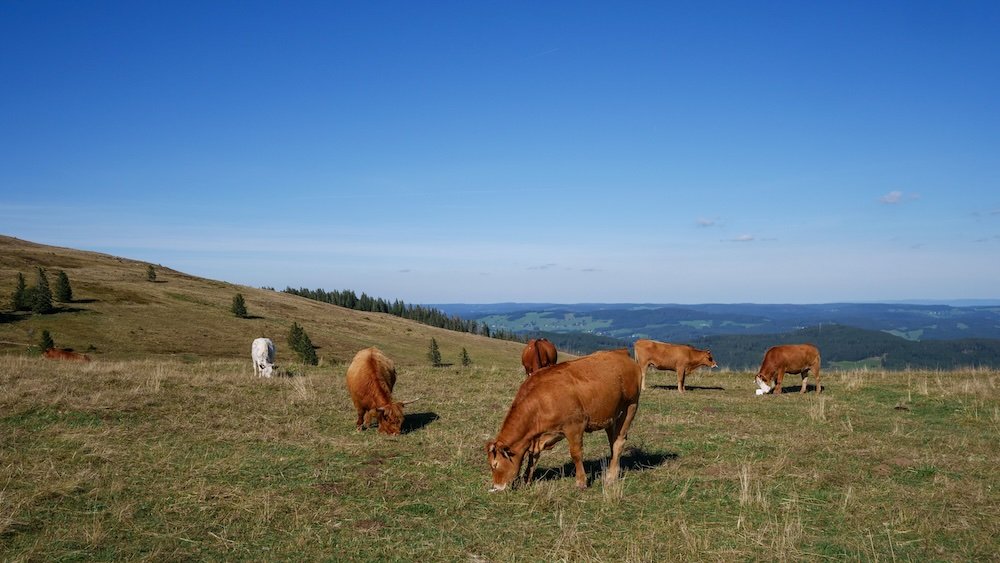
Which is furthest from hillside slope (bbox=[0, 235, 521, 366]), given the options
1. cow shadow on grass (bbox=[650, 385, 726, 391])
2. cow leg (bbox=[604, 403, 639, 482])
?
cow leg (bbox=[604, 403, 639, 482])

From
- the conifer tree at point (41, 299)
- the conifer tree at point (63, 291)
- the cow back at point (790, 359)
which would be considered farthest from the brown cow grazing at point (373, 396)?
the conifer tree at point (63, 291)

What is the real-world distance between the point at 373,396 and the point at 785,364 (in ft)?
51.5

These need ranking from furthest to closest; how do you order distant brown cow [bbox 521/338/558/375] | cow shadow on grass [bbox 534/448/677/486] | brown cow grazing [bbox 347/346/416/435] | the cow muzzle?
distant brown cow [bbox 521/338/558/375]
the cow muzzle
brown cow grazing [bbox 347/346/416/435]
cow shadow on grass [bbox 534/448/677/486]

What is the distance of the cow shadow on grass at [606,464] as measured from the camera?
10422 mm

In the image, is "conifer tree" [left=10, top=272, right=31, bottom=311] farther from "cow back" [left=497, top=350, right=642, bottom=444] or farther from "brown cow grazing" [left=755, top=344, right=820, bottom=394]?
"brown cow grazing" [left=755, top=344, right=820, bottom=394]

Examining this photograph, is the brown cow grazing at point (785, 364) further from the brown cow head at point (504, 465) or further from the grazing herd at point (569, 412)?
the brown cow head at point (504, 465)

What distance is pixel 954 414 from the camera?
16719 mm

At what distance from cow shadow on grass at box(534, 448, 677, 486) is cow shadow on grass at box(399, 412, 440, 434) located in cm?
426

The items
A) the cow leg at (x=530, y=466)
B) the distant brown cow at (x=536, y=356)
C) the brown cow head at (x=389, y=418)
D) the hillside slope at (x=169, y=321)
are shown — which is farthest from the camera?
the hillside slope at (x=169, y=321)

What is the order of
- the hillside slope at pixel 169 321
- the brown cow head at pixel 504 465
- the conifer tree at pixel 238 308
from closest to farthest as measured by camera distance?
the brown cow head at pixel 504 465, the hillside slope at pixel 169 321, the conifer tree at pixel 238 308

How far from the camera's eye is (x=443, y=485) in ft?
32.3

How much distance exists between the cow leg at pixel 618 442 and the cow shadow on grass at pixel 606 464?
0.55 ft

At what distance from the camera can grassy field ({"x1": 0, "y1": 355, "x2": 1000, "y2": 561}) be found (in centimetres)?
735

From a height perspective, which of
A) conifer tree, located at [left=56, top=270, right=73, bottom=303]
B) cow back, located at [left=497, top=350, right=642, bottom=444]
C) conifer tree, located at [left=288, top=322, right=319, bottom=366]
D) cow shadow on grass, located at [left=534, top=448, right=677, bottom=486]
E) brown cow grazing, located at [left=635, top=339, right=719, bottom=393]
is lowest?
conifer tree, located at [left=288, top=322, right=319, bottom=366]
